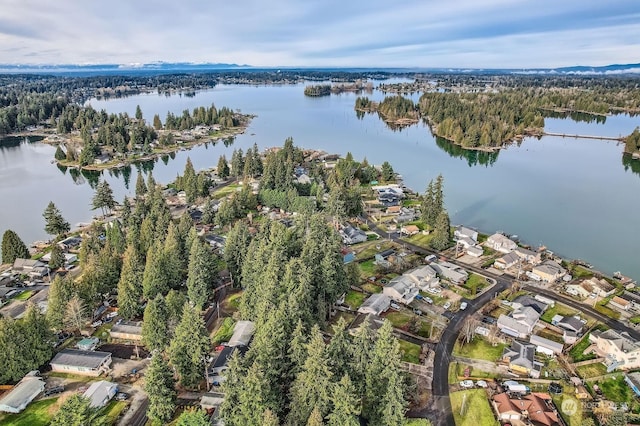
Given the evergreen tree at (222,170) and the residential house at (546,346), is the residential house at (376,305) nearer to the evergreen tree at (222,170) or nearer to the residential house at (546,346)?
the residential house at (546,346)

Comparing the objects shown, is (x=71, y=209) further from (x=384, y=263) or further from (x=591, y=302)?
(x=591, y=302)

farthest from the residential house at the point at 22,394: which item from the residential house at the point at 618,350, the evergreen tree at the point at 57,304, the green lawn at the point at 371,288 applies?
the residential house at the point at 618,350

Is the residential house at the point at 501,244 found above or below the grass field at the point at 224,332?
above

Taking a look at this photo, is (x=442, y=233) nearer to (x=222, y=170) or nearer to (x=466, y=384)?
(x=466, y=384)

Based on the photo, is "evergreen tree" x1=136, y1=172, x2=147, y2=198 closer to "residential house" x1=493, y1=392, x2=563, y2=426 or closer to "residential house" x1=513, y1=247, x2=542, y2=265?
"residential house" x1=513, y1=247, x2=542, y2=265

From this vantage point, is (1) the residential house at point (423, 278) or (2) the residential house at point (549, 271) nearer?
(1) the residential house at point (423, 278)

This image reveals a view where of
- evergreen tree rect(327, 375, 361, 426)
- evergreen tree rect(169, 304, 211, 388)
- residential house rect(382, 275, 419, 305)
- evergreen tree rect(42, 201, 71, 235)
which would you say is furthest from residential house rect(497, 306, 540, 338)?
evergreen tree rect(42, 201, 71, 235)
